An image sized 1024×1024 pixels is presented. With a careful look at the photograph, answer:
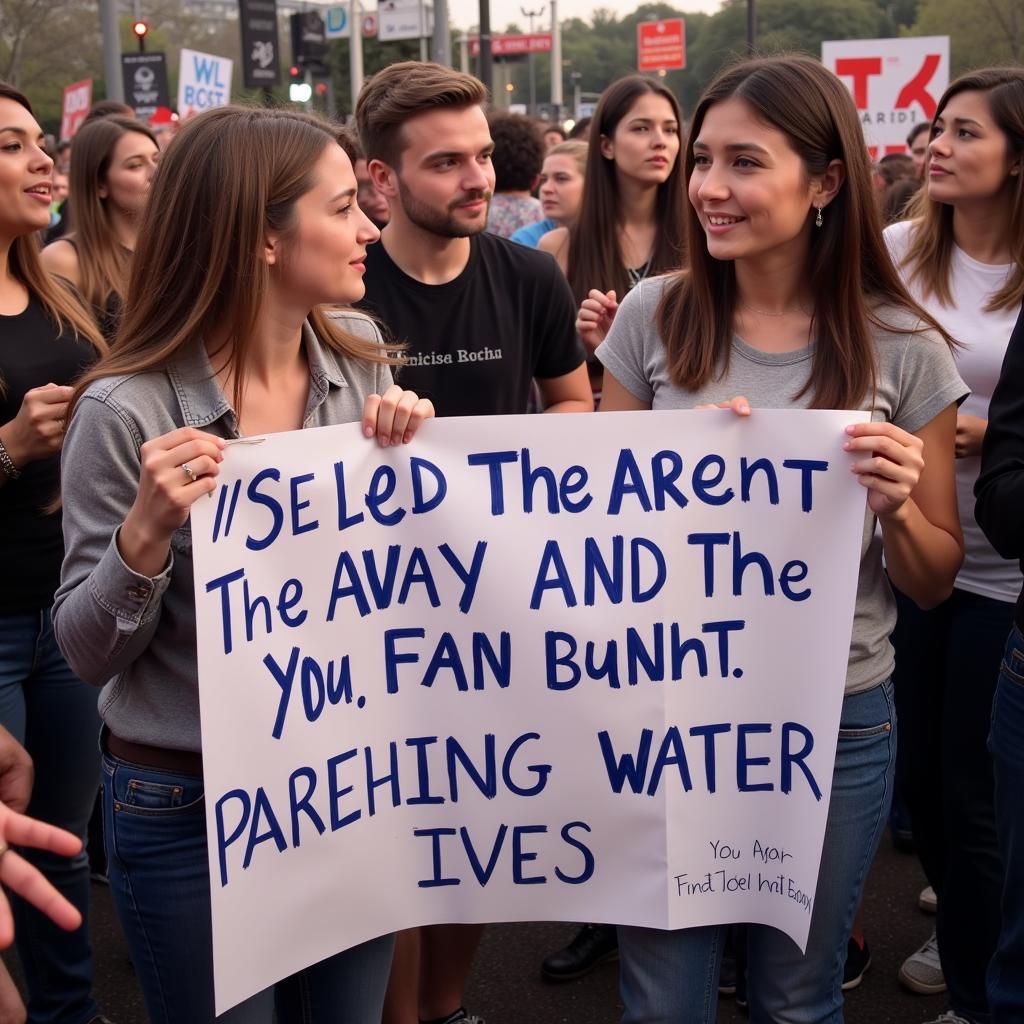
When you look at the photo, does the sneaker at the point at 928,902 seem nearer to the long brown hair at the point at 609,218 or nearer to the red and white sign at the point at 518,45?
the long brown hair at the point at 609,218

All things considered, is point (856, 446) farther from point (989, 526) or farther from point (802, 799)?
point (802, 799)

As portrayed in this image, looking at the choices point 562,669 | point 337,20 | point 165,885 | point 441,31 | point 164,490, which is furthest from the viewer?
point 337,20

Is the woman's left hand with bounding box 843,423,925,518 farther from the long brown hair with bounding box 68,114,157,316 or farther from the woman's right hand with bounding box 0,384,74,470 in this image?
the long brown hair with bounding box 68,114,157,316

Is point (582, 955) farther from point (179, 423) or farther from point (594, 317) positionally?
point (179, 423)

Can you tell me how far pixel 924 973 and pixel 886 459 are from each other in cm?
189

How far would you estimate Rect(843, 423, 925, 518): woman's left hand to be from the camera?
211cm

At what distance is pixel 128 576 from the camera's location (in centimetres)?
191

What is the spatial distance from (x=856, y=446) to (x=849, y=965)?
190cm

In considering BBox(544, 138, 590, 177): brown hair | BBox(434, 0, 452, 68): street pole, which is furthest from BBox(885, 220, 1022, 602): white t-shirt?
BBox(434, 0, 452, 68): street pole

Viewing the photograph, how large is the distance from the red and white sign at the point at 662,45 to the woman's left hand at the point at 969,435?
1647 inches

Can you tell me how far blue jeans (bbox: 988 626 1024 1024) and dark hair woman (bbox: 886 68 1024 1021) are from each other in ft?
1.90

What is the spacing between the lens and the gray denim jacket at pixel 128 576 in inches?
77.0

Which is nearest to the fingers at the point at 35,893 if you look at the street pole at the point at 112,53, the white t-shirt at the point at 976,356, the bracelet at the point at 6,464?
the bracelet at the point at 6,464

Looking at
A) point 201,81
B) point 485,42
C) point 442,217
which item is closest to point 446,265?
point 442,217
